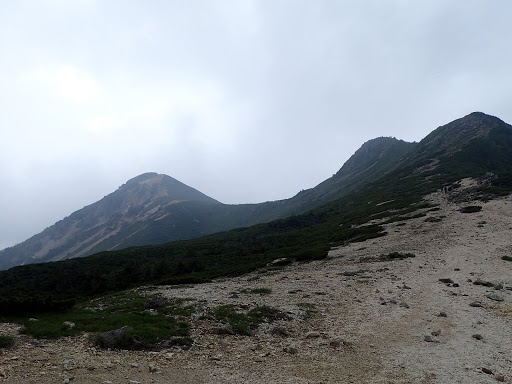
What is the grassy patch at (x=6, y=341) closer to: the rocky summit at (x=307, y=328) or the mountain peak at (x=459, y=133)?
the rocky summit at (x=307, y=328)

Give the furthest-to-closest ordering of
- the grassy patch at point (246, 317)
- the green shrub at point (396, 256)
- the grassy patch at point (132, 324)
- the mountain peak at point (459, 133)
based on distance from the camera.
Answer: the mountain peak at point (459, 133)
the green shrub at point (396, 256)
the grassy patch at point (246, 317)
the grassy patch at point (132, 324)

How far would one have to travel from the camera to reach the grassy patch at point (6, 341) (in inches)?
424

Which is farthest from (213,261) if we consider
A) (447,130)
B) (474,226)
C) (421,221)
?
(447,130)

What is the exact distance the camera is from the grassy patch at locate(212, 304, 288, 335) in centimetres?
1467

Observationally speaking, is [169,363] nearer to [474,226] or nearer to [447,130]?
[474,226]

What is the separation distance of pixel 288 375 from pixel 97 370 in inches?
244

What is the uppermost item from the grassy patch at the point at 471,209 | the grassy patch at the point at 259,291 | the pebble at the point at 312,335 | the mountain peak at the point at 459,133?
the mountain peak at the point at 459,133

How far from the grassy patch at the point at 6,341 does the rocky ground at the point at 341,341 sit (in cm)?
41

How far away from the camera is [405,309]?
17.6 metres

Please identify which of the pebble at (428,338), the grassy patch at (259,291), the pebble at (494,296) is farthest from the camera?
the grassy patch at (259,291)

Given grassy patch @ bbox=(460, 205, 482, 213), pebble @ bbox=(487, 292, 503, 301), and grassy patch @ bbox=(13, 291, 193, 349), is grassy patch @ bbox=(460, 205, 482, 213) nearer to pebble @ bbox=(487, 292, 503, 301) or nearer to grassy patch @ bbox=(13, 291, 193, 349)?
pebble @ bbox=(487, 292, 503, 301)

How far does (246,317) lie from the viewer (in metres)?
16.0

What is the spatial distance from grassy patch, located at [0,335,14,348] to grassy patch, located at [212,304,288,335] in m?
8.40

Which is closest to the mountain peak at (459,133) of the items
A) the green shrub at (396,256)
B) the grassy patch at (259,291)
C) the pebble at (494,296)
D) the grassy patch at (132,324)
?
the green shrub at (396,256)
